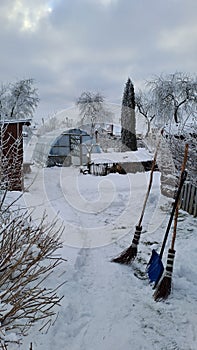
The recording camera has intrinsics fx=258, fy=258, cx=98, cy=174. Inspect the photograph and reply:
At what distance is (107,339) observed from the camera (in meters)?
2.32

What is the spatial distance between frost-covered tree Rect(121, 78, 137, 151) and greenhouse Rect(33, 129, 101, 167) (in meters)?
2.73

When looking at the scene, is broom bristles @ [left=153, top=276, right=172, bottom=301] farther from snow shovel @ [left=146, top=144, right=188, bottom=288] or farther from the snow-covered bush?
the snow-covered bush

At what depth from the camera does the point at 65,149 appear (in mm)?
15430

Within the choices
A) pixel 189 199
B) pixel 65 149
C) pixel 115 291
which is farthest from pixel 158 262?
pixel 65 149

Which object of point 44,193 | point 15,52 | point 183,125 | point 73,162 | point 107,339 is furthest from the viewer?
point 73,162

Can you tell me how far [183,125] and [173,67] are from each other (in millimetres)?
16618

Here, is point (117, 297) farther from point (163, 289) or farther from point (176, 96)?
point (176, 96)

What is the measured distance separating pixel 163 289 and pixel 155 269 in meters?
0.29

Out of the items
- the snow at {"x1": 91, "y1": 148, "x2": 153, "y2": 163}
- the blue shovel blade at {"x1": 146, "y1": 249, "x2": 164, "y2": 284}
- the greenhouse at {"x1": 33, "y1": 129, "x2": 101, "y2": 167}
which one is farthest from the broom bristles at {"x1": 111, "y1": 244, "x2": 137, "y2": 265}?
the greenhouse at {"x1": 33, "y1": 129, "x2": 101, "y2": 167}

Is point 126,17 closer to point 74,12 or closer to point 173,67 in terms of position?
point 74,12

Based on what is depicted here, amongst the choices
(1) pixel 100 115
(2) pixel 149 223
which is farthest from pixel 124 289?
(1) pixel 100 115

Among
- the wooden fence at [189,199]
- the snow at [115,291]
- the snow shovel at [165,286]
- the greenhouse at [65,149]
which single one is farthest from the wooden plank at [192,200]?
the greenhouse at [65,149]

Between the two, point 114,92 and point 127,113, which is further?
point 114,92

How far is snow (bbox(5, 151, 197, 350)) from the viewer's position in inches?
91.0
